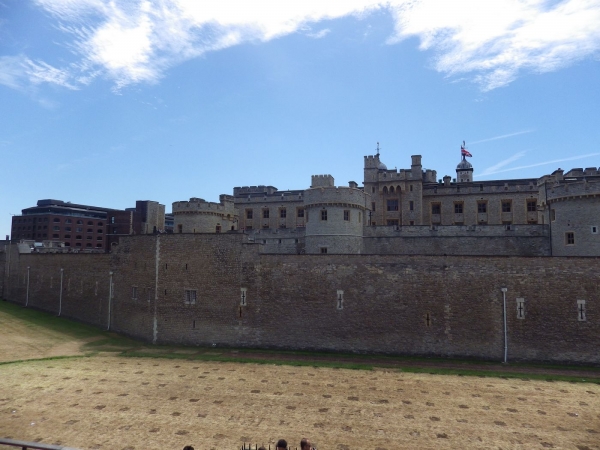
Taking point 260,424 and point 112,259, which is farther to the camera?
point 112,259

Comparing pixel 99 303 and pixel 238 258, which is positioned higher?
pixel 238 258

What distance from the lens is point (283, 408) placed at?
61.0 feet

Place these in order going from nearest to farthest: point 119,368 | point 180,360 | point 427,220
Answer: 1. point 119,368
2. point 180,360
3. point 427,220

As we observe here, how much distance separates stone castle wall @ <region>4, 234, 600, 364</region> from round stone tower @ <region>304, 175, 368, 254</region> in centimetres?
547

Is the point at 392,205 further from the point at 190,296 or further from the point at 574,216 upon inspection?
the point at 190,296

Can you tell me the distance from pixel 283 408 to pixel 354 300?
39.2ft

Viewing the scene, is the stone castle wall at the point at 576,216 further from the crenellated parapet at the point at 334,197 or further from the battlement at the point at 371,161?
the battlement at the point at 371,161

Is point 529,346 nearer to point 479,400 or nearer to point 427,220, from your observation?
point 479,400

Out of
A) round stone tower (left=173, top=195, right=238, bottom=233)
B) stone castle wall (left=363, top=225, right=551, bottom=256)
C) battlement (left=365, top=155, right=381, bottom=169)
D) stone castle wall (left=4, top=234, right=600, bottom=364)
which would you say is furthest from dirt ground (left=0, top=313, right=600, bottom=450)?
battlement (left=365, top=155, right=381, bottom=169)

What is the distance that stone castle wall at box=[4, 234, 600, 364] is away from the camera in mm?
25781

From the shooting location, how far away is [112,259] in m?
38.2

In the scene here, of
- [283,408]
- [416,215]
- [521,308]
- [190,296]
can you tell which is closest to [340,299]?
[283,408]

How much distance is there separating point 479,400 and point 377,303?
33.1 feet

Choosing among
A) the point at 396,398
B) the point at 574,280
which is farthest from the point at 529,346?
the point at 396,398
